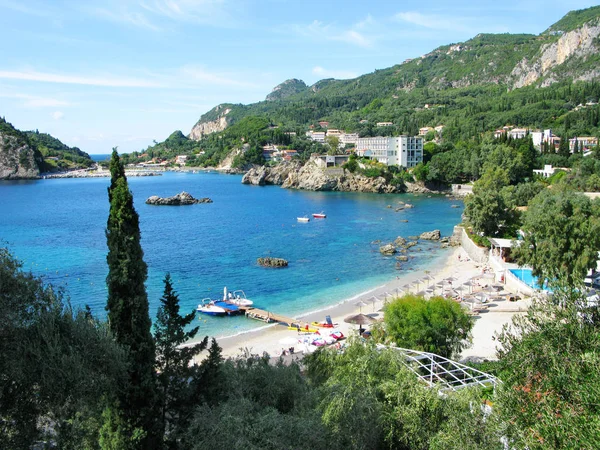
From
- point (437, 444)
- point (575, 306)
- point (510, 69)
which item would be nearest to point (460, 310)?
point (575, 306)

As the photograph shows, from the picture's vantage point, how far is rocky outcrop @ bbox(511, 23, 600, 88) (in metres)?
137

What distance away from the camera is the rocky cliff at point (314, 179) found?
90.0m

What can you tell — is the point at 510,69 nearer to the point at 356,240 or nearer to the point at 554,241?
the point at 356,240

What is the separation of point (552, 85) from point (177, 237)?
124088 mm

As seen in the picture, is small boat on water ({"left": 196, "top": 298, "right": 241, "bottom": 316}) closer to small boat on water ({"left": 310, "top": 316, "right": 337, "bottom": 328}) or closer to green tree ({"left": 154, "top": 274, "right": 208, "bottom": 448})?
small boat on water ({"left": 310, "top": 316, "right": 337, "bottom": 328})

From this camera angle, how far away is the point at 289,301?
2950 centimetres

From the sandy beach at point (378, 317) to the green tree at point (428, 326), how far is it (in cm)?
123

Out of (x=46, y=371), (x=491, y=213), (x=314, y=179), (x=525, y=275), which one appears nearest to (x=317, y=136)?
(x=314, y=179)

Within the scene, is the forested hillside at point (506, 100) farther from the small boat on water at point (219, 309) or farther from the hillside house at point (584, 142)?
the small boat on water at point (219, 309)

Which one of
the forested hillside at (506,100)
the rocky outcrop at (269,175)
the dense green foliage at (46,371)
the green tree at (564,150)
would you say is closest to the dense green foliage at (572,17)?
the forested hillside at (506,100)

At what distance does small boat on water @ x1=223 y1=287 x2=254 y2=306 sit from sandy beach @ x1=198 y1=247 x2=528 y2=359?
10.5ft

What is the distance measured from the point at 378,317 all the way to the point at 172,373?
52.7 feet

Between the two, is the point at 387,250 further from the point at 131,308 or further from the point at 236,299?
the point at 131,308

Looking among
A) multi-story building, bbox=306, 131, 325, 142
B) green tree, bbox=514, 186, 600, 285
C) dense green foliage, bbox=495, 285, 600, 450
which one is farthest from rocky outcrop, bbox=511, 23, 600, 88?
dense green foliage, bbox=495, 285, 600, 450
